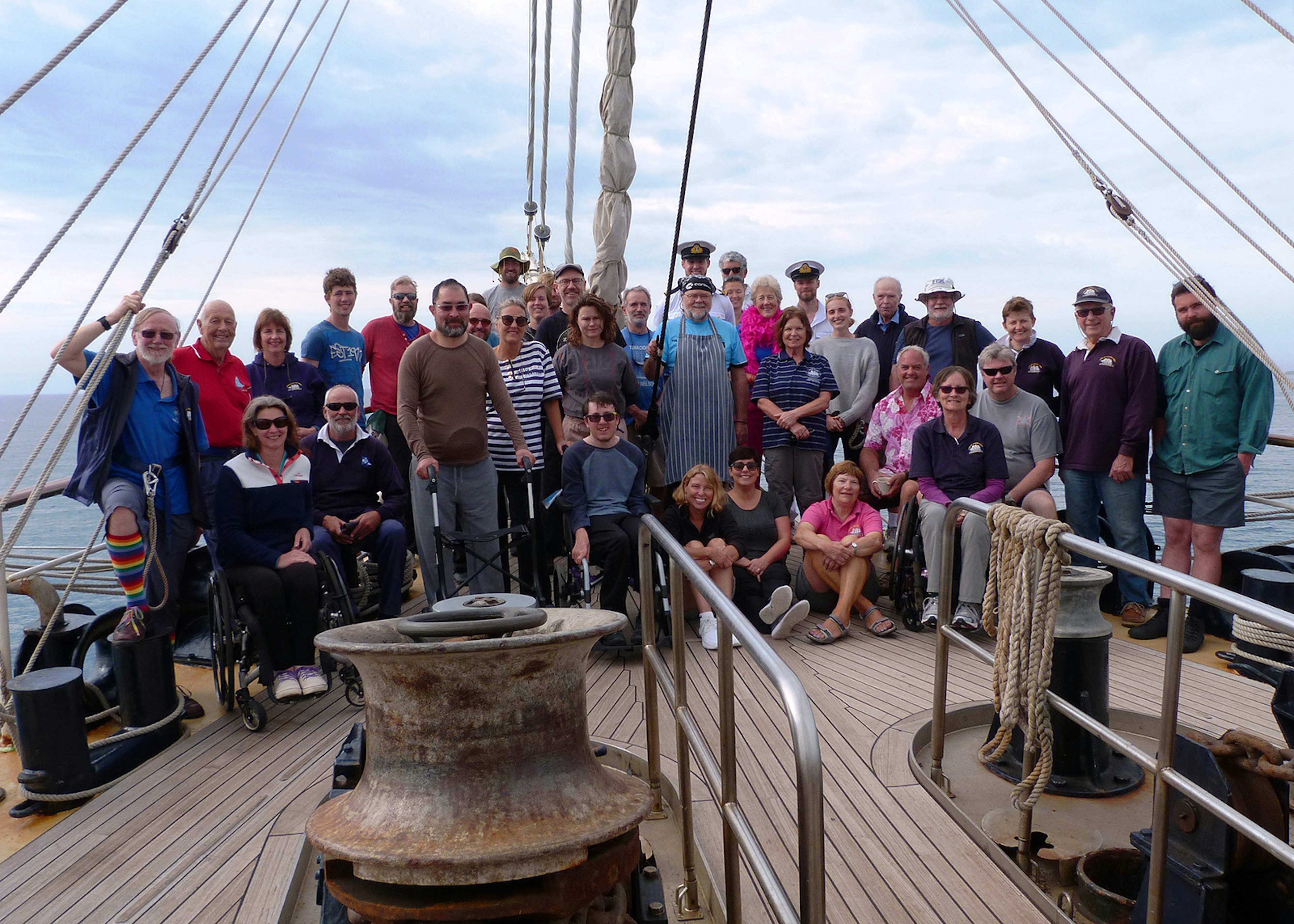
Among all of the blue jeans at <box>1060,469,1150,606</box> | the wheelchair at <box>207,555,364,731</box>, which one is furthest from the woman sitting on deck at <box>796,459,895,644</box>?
the wheelchair at <box>207,555,364,731</box>

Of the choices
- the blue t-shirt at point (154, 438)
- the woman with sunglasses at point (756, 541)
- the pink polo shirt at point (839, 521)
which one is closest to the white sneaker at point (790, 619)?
the woman with sunglasses at point (756, 541)

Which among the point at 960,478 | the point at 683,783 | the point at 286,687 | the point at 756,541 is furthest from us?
the point at 756,541

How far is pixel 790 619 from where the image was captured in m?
4.57

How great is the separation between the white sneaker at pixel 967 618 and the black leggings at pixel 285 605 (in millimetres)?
3025

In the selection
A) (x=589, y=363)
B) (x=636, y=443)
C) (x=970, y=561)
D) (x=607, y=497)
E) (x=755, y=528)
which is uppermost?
(x=589, y=363)

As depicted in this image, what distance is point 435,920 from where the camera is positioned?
71.8 inches

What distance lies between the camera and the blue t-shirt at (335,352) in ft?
18.0

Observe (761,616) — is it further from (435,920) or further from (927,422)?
(435,920)

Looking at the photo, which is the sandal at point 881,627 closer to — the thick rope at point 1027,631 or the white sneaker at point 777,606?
the white sneaker at point 777,606

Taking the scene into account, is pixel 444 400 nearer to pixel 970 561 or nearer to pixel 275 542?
pixel 275 542

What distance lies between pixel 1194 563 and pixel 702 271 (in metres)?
3.20

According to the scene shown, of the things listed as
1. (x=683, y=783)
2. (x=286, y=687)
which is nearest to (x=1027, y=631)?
(x=683, y=783)

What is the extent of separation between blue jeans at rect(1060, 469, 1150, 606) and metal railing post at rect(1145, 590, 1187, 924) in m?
2.98

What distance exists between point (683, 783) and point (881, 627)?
256cm
